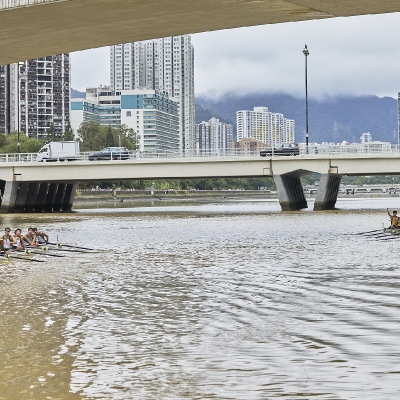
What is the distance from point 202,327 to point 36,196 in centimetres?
6635

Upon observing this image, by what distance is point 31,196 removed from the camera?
77.1 m

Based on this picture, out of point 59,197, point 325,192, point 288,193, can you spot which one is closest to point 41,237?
point 288,193

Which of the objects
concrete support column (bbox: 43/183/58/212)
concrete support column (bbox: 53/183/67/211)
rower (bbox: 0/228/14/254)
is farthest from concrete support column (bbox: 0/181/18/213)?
rower (bbox: 0/228/14/254)

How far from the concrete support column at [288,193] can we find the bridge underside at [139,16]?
47.5 meters

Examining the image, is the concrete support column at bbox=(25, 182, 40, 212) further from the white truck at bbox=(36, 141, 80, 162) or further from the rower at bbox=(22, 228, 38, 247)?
the rower at bbox=(22, 228, 38, 247)

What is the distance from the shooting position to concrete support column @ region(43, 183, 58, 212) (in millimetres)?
79812

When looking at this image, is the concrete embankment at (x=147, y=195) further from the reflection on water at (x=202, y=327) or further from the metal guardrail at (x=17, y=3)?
the metal guardrail at (x=17, y=3)

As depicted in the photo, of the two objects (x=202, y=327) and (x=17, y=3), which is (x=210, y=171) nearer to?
(x=17, y=3)

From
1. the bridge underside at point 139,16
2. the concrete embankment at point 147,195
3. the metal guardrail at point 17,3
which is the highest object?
the metal guardrail at point 17,3

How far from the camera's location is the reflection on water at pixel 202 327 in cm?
980

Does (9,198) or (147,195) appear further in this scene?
(147,195)

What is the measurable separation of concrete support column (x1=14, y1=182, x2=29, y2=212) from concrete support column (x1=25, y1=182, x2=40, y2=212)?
0.65 meters

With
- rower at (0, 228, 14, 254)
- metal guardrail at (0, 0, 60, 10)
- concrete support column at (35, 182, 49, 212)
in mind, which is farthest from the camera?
concrete support column at (35, 182, 49, 212)

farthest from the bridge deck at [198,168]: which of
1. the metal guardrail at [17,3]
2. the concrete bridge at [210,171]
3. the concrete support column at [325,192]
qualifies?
the metal guardrail at [17,3]
